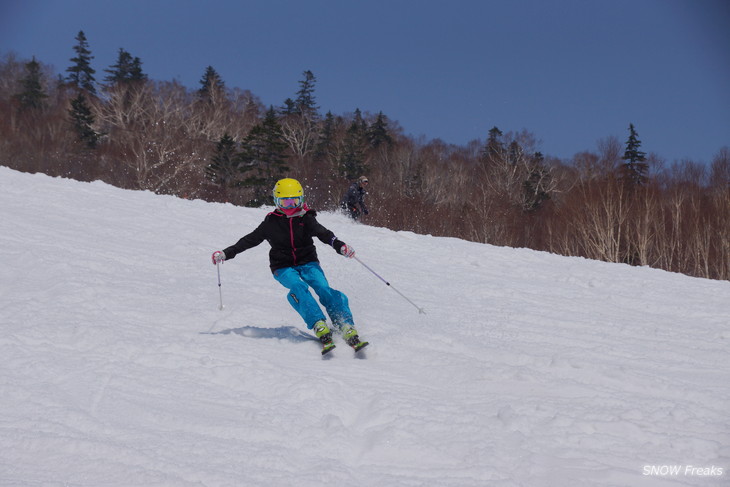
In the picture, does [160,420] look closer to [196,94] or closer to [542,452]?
[542,452]

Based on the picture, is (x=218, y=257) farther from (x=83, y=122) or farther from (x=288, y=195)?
(x=83, y=122)

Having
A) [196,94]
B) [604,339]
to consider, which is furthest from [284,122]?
[604,339]

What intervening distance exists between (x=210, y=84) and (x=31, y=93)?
17.5 m

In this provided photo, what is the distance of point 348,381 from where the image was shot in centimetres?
381

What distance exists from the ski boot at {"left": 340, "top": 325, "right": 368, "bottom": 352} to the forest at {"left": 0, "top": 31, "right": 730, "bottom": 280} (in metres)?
24.8

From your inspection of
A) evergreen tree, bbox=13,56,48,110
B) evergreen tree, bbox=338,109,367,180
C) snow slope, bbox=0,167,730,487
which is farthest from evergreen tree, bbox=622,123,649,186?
evergreen tree, bbox=13,56,48,110

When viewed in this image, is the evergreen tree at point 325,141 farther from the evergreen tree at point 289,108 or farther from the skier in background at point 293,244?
the skier in background at point 293,244

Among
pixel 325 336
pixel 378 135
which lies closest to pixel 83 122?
pixel 378 135

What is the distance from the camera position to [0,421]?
9.61 feet

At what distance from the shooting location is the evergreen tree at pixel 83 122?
148 feet

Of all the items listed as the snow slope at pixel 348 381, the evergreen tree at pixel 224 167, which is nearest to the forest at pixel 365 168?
the evergreen tree at pixel 224 167

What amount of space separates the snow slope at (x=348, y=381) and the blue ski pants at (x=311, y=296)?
30cm

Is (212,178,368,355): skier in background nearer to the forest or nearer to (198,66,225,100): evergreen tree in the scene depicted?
the forest

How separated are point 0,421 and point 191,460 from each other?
112 cm
